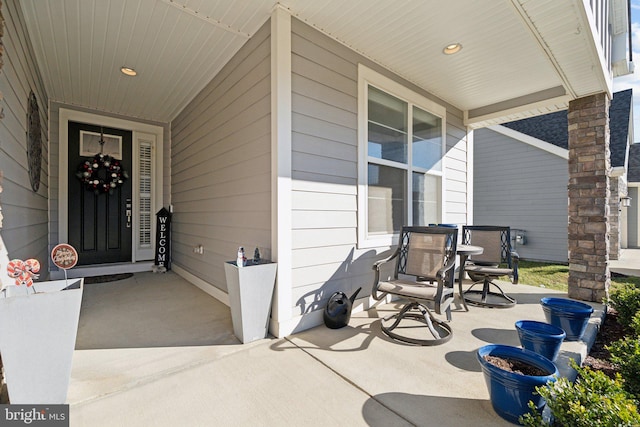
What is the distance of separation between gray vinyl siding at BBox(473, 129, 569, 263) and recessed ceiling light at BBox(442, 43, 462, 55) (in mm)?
6294

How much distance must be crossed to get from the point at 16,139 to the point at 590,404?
425 cm

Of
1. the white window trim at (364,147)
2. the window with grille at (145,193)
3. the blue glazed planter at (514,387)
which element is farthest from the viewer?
the window with grille at (145,193)

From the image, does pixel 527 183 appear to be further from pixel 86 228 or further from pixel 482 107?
pixel 86 228

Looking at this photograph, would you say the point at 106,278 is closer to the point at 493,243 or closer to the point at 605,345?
the point at 493,243

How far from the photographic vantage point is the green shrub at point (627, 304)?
2.86m

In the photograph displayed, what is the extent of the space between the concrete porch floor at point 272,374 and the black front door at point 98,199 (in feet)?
8.20

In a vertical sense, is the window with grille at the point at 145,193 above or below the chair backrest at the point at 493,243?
above

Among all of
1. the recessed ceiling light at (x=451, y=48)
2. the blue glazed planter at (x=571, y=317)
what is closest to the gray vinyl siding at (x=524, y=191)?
the blue glazed planter at (x=571, y=317)

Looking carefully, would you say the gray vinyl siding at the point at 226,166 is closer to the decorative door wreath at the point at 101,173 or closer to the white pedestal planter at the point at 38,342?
the decorative door wreath at the point at 101,173

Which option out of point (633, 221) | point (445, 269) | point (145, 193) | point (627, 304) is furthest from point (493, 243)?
point (633, 221)

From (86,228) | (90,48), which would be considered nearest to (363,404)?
(90,48)

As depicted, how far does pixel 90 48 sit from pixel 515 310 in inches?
227

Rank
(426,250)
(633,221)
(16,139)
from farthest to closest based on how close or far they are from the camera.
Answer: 1. (633,221)
2. (426,250)
3. (16,139)

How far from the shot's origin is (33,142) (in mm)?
3322
